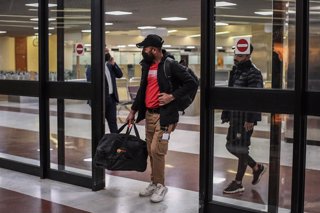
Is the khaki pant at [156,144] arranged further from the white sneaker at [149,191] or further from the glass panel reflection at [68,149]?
the glass panel reflection at [68,149]

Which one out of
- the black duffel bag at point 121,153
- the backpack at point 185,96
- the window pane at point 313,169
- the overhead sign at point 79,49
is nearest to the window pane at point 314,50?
the window pane at point 313,169

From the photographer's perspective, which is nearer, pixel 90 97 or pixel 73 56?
pixel 90 97

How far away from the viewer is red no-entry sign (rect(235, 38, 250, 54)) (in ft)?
13.4

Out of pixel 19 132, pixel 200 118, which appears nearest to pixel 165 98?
pixel 200 118

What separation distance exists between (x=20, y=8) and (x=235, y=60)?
11.6 feet

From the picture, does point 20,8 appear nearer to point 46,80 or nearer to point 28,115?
point 46,80

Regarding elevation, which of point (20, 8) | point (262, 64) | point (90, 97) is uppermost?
point (20, 8)

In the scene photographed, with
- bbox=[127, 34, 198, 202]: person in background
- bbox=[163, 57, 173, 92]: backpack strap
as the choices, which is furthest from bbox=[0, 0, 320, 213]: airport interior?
bbox=[163, 57, 173, 92]: backpack strap

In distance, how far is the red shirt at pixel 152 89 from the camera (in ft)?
15.3

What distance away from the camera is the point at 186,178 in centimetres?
566

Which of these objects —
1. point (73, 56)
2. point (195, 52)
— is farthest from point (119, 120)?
point (195, 52)

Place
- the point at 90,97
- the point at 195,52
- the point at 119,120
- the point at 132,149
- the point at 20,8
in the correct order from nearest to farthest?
the point at 132,149 → the point at 90,97 → the point at 20,8 → the point at 119,120 → the point at 195,52

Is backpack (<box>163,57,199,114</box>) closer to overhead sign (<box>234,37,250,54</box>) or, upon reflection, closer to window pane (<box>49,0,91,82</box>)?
overhead sign (<box>234,37,250,54</box>)

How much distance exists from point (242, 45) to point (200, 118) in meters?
0.72
